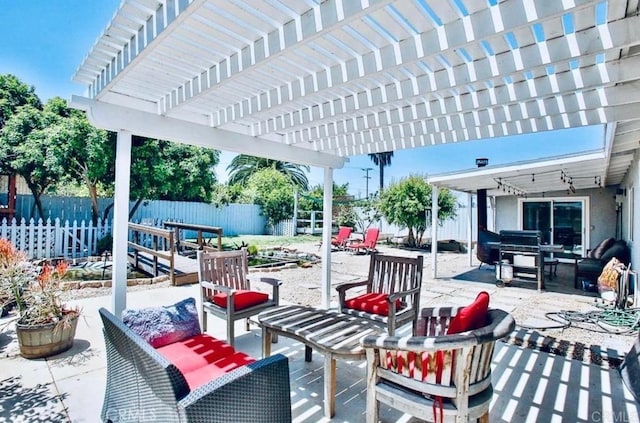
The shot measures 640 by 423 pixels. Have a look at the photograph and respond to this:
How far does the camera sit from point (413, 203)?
13.6 metres

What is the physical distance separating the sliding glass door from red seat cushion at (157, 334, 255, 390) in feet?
38.3

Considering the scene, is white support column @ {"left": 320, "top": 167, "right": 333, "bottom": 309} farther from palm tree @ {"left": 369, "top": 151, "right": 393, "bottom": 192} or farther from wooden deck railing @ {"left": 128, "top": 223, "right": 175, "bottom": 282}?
palm tree @ {"left": 369, "top": 151, "right": 393, "bottom": 192}

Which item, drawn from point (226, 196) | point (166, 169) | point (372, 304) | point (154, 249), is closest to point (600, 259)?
point (372, 304)

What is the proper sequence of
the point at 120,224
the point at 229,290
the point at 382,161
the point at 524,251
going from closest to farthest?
the point at 229,290
the point at 120,224
the point at 524,251
the point at 382,161

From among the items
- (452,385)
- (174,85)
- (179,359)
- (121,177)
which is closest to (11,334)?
(121,177)

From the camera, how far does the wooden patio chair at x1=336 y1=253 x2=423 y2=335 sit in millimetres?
3338

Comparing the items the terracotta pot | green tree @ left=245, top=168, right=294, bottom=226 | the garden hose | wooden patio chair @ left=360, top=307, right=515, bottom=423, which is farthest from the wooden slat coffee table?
green tree @ left=245, top=168, right=294, bottom=226

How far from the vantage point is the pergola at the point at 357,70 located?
201 cm

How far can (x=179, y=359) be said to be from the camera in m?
2.28

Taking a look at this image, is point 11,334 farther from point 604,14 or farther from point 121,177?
point 604,14

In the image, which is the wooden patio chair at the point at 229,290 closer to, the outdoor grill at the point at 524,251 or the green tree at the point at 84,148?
the outdoor grill at the point at 524,251

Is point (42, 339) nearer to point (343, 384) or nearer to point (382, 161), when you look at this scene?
point (343, 384)

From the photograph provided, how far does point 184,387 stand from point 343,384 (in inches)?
67.1

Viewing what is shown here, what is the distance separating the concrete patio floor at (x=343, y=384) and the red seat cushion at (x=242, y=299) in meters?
0.46
